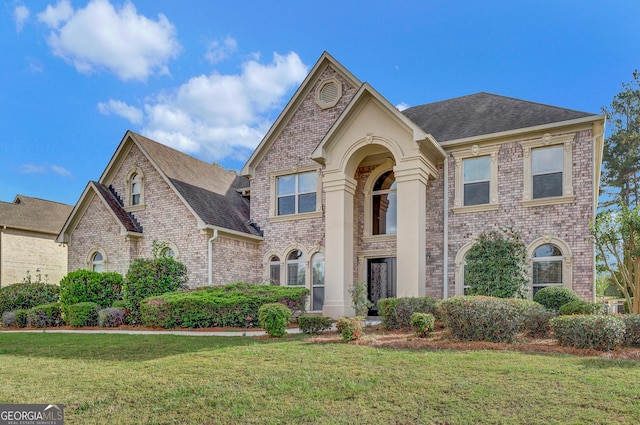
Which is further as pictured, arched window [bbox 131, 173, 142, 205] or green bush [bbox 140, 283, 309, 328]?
arched window [bbox 131, 173, 142, 205]

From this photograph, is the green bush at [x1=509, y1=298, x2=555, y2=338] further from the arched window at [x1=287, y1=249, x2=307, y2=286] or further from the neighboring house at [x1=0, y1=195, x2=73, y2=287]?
the neighboring house at [x1=0, y1=195, x2=73, y2=287]

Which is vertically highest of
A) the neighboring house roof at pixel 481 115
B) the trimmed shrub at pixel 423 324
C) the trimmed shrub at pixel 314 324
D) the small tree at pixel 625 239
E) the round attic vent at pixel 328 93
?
the round attic vent at pixel 328 93

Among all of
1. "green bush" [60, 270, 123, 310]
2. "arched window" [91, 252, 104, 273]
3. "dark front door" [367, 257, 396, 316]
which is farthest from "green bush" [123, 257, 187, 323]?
"dark front door" [367, 257, 396, 316]

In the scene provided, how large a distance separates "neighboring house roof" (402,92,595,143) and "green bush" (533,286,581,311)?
512 centimetres

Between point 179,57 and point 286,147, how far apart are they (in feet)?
18.7

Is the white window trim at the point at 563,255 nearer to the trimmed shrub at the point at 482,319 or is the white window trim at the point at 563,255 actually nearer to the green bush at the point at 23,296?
the trimmed shrub at the point at 482,319

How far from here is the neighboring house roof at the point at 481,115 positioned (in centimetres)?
1516

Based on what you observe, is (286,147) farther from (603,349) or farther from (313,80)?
(603,349)

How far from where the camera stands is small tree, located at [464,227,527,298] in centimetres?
1331

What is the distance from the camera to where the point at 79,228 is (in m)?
21.3

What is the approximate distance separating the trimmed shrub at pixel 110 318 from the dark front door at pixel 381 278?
873cm

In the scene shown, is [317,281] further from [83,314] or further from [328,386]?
[328,386]

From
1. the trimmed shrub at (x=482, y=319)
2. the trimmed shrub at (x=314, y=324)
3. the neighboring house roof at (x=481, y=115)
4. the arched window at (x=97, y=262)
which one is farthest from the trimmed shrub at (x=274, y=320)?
the arched window at (x=97, y=262)

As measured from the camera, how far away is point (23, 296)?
1920 cm
